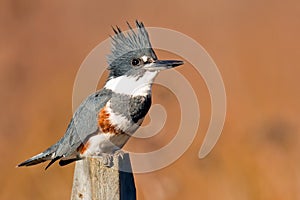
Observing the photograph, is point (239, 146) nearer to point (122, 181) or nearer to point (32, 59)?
point (32, 59)

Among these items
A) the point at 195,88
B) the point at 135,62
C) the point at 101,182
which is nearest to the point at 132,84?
the point at 135,62

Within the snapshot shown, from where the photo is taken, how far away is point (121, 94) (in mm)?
3715

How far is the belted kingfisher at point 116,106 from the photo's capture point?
11.6ft

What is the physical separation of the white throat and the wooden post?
108 centimetres

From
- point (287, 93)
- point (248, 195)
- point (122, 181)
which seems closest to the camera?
point (122, 181)

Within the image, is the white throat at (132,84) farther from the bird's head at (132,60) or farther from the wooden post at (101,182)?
the wooden post at (101,182)

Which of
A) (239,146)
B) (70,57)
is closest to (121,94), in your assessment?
(239,146)

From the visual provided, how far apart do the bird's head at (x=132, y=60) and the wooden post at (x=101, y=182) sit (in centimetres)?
108

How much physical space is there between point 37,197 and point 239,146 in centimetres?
157

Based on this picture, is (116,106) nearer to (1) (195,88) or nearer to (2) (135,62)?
(2) (135,62)

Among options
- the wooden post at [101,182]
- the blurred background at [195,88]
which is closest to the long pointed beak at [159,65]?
the wooden post at [101,182]

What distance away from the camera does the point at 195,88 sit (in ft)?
22.1

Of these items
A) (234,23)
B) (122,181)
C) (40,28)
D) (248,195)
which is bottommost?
(248,195)

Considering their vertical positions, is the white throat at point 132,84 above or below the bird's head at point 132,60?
below
